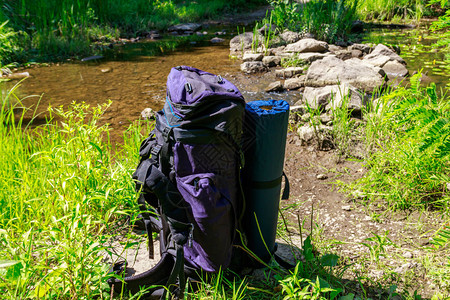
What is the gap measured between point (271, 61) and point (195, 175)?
19.6 feet

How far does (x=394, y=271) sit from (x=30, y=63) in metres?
7.69

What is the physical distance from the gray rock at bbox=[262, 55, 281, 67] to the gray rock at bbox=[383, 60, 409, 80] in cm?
193

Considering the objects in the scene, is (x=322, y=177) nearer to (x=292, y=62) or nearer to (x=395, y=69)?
(x=395, y=69)

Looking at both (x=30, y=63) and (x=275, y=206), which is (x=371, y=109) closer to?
(x=275, y=206)

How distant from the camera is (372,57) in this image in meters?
7.14

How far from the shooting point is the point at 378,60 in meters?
6.81

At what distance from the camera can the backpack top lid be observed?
5.20 ft

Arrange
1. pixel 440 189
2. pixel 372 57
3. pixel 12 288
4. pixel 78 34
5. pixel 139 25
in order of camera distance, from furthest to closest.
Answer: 1. pixel 139 25
2. pixel 78 34
3. pixel 372 57
4. pixel 440 189
5. pixel 12 288

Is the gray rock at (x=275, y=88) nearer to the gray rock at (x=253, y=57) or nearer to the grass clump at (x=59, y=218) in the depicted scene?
the gray rock at (x=253, y=57)

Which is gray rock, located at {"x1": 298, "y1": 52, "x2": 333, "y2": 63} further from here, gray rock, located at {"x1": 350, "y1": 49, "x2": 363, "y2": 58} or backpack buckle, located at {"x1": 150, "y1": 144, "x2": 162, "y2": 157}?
backpack buckle, located at {"x1": 150, "y1": 144, "x2": 162, "y2": 157}

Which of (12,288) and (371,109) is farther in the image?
(371,109)

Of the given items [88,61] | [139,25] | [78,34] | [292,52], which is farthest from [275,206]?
[139,25]

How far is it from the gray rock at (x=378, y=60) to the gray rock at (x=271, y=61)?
1.62 metres

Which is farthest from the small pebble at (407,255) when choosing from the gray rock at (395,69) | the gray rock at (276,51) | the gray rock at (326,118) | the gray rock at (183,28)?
the gray rock at (183,28)
